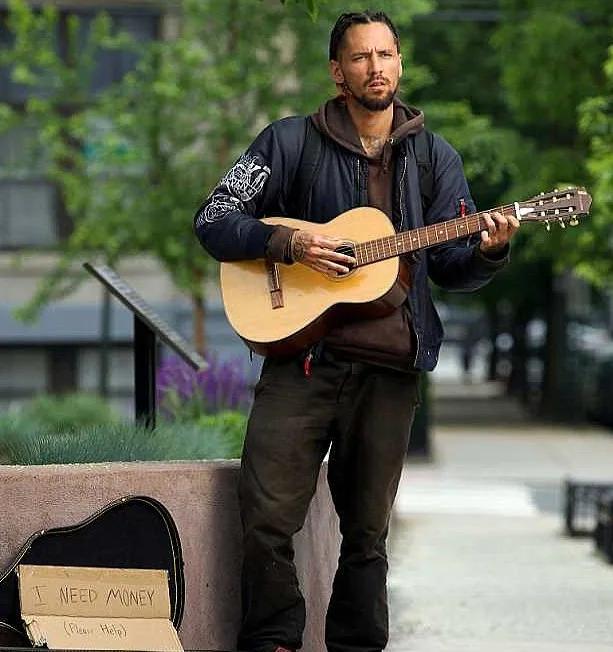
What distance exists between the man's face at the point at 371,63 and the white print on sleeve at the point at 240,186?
350 mm

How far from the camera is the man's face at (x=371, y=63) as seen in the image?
5.18 m

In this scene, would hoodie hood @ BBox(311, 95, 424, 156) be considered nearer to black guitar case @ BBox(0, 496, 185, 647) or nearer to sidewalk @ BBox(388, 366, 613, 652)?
black guitar case @ BBox(0, 496, 185, 647)

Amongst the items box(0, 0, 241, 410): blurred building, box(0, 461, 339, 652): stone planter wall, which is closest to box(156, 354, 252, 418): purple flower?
box(0, 461, 339, 652): stone planter wall

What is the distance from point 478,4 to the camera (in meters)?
26.7

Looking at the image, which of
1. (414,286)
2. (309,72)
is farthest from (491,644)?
(309,72)

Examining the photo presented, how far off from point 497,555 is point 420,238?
698 centimetres

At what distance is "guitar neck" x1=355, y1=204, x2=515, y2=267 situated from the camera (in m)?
4.99

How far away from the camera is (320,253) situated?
5.05 m

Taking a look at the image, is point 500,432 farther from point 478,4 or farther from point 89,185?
point 89,185

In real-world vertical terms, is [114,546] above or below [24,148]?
below

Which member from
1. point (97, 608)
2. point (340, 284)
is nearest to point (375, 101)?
point (340, 284)

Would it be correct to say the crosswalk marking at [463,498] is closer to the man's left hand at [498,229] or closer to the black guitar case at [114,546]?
the black guitar case at [114,546]

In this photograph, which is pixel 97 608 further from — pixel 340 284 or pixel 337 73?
pixel 337 73

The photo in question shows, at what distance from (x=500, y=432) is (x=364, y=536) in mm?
22545
